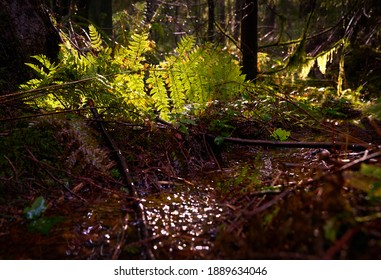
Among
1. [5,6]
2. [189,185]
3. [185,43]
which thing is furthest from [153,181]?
[5,6]

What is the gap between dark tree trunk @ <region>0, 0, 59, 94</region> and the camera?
2.94 metres

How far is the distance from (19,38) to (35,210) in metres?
2.13

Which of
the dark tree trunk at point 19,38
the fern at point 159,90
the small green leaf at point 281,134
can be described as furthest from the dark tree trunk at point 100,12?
the small green leaf at point 281,134

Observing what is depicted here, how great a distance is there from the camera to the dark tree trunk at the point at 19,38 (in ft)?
9.64

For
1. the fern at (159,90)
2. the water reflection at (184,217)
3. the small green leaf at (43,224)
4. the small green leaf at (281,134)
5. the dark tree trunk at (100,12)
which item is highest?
the dark tree trunk at (100,12)

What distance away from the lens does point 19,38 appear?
3.04 metres

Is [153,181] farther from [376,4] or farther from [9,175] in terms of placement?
[376,4]

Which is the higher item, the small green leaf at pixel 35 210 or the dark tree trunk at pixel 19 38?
the dark tree trunk at pixel 19 38

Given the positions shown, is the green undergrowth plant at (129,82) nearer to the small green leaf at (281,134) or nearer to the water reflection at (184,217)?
the small green leaf at (281,134)

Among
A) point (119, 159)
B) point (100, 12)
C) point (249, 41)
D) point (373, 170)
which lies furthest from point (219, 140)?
point (100, 12)

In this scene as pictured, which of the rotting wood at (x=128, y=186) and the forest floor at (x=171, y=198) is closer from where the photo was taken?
the forest floor at (x=171, y=198)

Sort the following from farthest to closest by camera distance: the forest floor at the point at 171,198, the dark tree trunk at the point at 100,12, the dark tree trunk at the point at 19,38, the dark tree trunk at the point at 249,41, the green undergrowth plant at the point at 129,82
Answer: the dark tree trunk at the point at 100,12 < the dark tree trunk at the point at 249,41 < the dark tree trunk at the point at 19,38 < the green undergrowth plant at the point at 129,82 < the forest floor at the point at 171,198

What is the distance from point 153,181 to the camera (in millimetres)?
2178

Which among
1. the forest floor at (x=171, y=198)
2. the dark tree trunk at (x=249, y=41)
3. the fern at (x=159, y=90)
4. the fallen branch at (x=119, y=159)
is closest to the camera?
the forest floor at (x=171, y=198)
